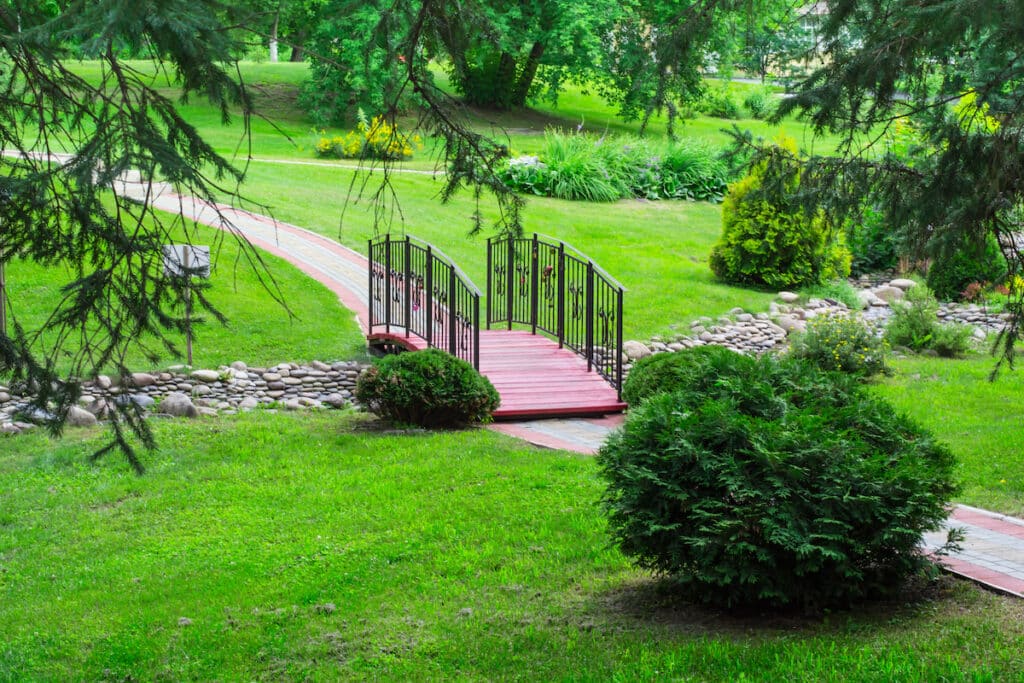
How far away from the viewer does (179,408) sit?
11.9 metres

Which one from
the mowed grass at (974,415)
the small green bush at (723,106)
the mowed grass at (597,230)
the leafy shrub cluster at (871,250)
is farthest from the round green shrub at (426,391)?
the small green bush at (723,106)

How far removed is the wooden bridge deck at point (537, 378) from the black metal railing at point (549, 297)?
0.25 metres

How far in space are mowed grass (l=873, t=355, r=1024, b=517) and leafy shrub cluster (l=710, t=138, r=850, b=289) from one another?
4471 mm

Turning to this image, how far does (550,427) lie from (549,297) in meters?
3.39

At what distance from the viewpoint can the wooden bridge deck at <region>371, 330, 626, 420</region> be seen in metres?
12.0

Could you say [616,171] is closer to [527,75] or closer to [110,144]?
[527,75]

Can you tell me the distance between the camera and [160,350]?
13.9 m

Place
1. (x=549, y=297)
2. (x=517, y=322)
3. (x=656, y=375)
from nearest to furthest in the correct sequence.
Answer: (x=656, y=375) < (x=549, y=297) < (x=517, y=322)

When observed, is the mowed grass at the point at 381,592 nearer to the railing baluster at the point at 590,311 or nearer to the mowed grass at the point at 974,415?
the mowed grass at the point at 974,415

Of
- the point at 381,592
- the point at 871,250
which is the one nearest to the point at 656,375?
the point at 381,592

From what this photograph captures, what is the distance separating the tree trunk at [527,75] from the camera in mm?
32041

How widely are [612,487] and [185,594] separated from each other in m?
2.69

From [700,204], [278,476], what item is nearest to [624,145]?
[700,204]

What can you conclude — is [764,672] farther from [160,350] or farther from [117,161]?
[160,350]
